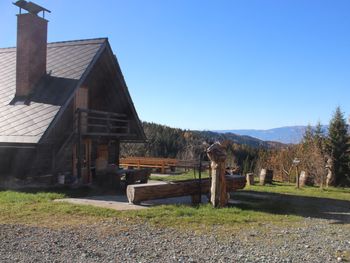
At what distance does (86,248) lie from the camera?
23.1 feet

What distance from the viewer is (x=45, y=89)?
17.2m

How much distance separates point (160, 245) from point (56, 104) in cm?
982

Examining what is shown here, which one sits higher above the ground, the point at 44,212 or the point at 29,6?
the point at 29,6

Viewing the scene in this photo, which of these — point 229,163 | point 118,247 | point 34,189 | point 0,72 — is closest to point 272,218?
point 118,247

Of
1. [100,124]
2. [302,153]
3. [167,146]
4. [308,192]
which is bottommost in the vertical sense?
[308,192]

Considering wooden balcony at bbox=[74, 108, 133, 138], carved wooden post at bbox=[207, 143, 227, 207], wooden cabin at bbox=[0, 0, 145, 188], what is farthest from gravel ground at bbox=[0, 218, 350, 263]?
wooden balcony at bbox=[74, 108, 133, 138]

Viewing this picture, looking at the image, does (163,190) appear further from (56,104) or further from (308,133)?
(308,133)

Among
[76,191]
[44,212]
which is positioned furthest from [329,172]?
[44,212]

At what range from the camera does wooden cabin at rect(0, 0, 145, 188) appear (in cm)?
1580

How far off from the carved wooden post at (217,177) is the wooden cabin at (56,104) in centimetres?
587

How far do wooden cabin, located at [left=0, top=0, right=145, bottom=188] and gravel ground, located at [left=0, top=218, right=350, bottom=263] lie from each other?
268 inches

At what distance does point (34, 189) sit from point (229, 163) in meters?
19.8

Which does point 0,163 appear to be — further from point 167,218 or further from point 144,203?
point 167,218

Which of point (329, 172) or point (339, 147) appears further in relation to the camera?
point (339, 147)
